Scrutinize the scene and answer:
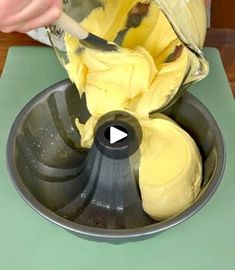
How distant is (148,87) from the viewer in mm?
568

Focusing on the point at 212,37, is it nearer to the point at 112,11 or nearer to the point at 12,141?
the point at 112,11

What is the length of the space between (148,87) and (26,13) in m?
0.22

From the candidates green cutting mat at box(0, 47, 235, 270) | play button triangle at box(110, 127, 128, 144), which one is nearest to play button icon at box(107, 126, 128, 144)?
play button triangle at box(110, 127, 128, 144)

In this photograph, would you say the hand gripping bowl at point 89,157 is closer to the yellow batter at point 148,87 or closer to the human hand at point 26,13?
the yellow batter at point 148,87

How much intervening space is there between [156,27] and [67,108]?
0.45 ft

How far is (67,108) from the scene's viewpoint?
0.63 meters

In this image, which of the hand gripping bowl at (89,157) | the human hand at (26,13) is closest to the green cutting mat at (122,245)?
the hand gripping bowl at (89,157)

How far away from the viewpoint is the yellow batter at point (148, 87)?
1.76 ft

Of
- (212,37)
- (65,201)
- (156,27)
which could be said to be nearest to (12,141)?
(65,201)

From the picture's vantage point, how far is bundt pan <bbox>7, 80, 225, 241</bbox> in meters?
0.53

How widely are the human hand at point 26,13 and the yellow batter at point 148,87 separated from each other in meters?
0.15

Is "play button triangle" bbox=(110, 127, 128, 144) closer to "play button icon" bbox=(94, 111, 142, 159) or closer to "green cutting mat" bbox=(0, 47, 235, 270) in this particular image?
"play button icon" bbox=(94, 111, 142, 159)

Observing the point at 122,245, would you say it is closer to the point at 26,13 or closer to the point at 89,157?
the point at 89,157

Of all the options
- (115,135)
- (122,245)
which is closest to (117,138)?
(115,135)
